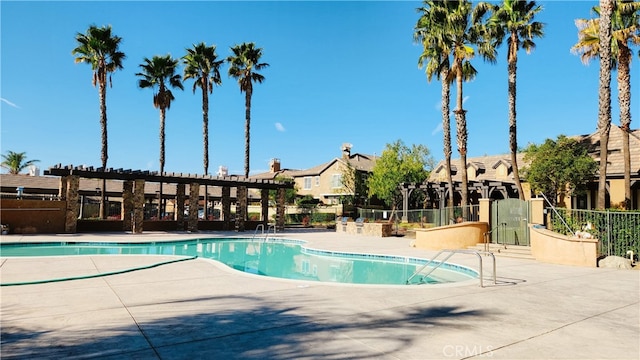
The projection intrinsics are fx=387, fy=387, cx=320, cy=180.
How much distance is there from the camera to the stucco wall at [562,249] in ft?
40.3

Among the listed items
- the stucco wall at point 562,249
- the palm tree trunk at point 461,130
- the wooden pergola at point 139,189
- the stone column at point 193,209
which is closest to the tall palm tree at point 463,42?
the palm tree trunk at point 461,130

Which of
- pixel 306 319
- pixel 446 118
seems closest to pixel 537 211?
pixel 446 118

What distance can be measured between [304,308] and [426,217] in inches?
864

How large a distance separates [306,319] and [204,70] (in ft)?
102

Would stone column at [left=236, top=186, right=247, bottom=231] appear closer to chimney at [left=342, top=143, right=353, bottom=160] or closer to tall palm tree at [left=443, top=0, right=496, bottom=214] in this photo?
tall palm tree at [left=443, top=0, right=496, bottom=214]

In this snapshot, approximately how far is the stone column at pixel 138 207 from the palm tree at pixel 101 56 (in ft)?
12.3

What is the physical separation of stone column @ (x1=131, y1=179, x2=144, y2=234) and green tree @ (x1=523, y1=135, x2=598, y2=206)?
89.0 ft

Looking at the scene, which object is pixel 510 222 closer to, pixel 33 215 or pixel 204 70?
pixel 33 215

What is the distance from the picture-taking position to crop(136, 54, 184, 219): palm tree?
3102cm

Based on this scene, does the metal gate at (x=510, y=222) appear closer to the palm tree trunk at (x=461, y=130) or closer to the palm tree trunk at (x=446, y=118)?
the palm tree trunk at (x=461, y=130)

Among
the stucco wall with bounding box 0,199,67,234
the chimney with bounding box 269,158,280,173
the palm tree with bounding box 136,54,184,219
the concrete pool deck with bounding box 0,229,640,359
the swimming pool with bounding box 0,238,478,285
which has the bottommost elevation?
the swimming pool with bounding box 0,238,478,285

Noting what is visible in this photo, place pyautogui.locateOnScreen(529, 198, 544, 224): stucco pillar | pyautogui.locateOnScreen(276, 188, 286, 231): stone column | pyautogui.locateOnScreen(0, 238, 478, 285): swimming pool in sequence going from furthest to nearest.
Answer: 1. pyautogui.locateOnScreen(276, 188, 286, 231): stone column
2. pyautogui.locateOnScreen(529, 198, 544, 224): stucco pillar
3. pyautogui.locateOnScreen(0, 238, 478, 285): swimming pool

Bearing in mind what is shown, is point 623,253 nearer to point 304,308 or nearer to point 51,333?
point 304,308

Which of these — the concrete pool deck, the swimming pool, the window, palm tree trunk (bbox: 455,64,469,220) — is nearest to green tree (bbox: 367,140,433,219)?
the window
